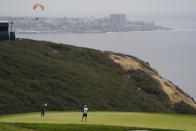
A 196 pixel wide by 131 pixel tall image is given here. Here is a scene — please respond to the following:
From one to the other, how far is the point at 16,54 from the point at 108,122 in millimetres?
31879

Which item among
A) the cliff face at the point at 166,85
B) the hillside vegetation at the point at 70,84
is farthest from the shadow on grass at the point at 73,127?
the cliff face at the point at 166,85

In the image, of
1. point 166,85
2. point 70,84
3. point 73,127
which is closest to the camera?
point 73,127

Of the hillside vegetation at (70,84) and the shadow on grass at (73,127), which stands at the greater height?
the shadow on grass at (73,127)

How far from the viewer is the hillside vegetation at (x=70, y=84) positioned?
42.8m

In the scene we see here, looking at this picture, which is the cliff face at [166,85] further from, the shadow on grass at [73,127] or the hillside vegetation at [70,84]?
the shadow on grass at [73,127]

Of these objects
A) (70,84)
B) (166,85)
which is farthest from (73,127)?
(166,85)

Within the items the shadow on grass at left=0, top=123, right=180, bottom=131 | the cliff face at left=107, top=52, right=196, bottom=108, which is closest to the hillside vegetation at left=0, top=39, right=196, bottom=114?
the cliff face at left=107, top=52, right=196, bottom=108

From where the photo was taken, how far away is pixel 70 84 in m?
49.1

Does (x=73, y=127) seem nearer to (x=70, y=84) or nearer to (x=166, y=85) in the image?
(x=70, y=84)

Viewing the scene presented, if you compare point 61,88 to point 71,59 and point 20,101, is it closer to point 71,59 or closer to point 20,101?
point 20,101

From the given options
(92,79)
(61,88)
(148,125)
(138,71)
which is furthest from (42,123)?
(138,71)

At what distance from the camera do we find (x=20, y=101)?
40.9m

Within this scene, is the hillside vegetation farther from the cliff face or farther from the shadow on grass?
the shadow on grass

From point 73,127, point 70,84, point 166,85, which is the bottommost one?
point 166,85
